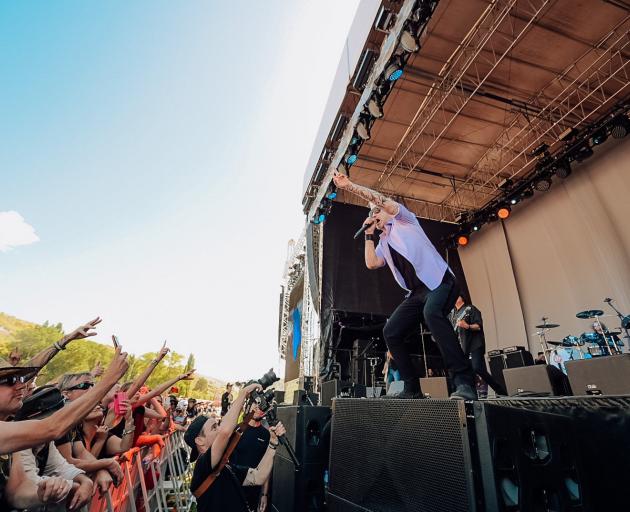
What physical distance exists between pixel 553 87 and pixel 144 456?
925 cm

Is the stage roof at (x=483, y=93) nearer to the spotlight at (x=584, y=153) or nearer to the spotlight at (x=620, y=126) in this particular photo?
the spotlight at (x=620, y=126)

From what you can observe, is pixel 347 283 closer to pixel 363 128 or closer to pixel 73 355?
pixel 363 128

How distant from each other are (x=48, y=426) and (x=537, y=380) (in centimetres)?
311

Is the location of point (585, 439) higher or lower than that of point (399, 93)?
lower

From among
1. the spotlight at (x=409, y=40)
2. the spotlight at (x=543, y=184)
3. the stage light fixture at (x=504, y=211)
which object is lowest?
the spotlight at (x=409, y=40)

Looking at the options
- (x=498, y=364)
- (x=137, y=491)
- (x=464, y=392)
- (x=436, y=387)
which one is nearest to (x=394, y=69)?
(x=436, y=387)

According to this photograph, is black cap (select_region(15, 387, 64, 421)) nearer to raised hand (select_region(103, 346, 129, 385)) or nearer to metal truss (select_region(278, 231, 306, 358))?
raised hand (select_region(103, 346, 129, 385))

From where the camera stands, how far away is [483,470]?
1.04 meters

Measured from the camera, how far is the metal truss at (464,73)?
528 cm

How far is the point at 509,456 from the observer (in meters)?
1.02

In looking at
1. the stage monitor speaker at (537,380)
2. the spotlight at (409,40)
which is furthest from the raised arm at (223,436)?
the spotlight at (409,40)

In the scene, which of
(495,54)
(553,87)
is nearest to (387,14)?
(495,54)

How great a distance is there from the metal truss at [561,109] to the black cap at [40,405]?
8.46m

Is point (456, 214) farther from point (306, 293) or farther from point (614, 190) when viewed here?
point (306, 293)
